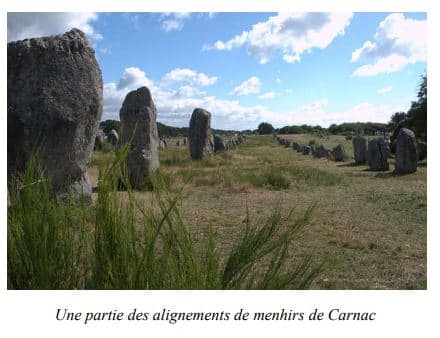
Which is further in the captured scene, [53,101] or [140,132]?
[140,132]

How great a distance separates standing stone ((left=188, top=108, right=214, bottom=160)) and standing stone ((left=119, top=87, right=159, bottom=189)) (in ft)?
23.5

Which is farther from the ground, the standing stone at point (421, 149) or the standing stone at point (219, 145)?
the standing stone at point (219, 145)

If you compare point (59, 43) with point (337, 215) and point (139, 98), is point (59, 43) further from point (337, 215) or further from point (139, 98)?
point (337, 215)

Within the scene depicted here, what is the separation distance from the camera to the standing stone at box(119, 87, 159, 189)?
9.09 meters

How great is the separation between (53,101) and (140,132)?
386 cm

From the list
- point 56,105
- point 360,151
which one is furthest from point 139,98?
point 360,151

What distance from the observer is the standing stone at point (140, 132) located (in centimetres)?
909

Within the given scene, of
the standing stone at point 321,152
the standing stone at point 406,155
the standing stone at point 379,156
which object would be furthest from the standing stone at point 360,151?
the standing stone at point 406,155

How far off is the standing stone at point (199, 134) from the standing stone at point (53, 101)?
1108 centimetres

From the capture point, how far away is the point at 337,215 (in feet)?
22.2

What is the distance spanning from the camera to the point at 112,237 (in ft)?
6.86

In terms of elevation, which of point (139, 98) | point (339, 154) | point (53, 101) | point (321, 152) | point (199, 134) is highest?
point (139, 98)

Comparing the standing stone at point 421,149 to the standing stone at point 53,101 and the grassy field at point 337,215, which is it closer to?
the grassy field at point 337,215

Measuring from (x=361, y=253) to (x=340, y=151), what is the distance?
13.5 meters
